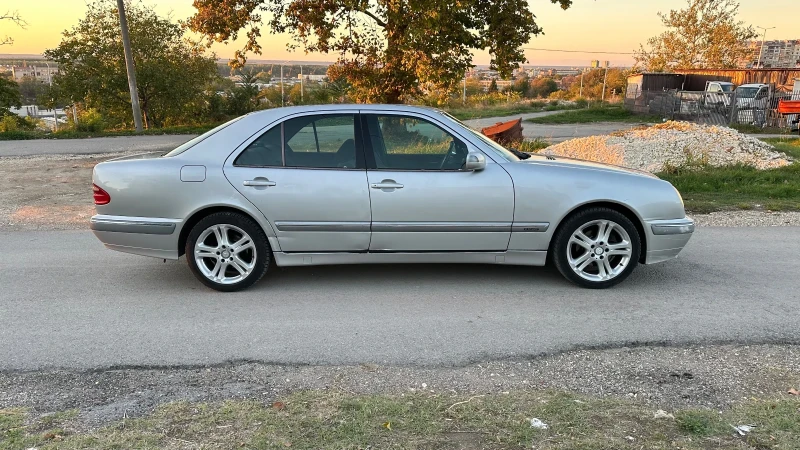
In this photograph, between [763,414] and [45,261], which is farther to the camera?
[45,261]

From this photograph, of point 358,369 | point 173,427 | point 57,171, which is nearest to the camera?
point 173,427

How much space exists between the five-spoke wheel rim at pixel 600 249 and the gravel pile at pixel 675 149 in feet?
21.6

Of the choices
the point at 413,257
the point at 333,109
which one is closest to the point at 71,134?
the point at 333,109

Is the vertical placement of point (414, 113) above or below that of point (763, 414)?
above

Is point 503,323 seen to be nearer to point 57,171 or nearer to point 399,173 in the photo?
point 399,173

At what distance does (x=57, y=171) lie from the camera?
12.2m

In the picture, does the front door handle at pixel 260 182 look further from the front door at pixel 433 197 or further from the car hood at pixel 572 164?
the car hood at pixel 572 164

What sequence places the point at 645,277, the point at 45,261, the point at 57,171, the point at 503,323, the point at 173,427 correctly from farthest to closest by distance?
the point at 57,171
the point at 45,261
the point at 645,277
the point at 503,323
the point at 173,427

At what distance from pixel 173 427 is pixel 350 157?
8.71 feet

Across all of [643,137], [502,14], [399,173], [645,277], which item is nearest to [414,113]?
[399,173]

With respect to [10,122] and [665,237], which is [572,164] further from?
[10,122]

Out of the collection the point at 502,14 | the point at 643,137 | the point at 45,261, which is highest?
the point at 502,14

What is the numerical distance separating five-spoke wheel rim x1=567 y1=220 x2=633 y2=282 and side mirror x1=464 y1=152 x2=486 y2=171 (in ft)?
3.35

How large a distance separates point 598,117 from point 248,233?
29043 mm
